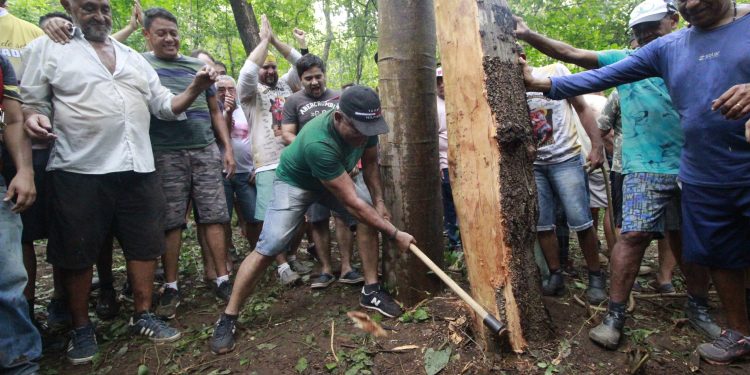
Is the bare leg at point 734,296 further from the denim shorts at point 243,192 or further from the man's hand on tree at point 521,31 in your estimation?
the denim shorts at point 243,192

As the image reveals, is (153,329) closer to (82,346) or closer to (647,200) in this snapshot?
(82,346)

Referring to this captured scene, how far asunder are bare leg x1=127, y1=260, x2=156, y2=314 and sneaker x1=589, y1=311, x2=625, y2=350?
10.1 ft

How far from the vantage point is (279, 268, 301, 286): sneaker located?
4.02 metres

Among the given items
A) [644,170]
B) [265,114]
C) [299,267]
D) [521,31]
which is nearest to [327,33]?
[265,114]

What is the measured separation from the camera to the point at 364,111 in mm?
2799

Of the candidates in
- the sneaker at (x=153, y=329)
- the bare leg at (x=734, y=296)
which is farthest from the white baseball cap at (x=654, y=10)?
the sneaker at (x=153, y=329)

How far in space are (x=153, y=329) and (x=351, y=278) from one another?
161cm

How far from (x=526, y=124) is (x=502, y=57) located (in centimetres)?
40

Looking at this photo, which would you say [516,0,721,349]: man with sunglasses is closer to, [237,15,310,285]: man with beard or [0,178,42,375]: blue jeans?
[237,15,310,285]: man with beard

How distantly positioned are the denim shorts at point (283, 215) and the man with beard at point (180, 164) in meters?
0.77

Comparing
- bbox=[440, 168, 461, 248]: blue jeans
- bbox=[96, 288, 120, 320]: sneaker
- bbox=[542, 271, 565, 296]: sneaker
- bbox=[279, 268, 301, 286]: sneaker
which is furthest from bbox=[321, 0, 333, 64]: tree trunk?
bbox=[542, 271, 565, 296]: sneaker

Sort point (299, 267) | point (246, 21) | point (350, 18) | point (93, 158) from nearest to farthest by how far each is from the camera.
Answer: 1. point (93, 158)
2. point (299, 267)
3. point (246, 21)
4. point (350, 18)

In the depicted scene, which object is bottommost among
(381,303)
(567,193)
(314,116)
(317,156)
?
(381,303)

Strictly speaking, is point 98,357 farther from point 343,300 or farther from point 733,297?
point 733,297
